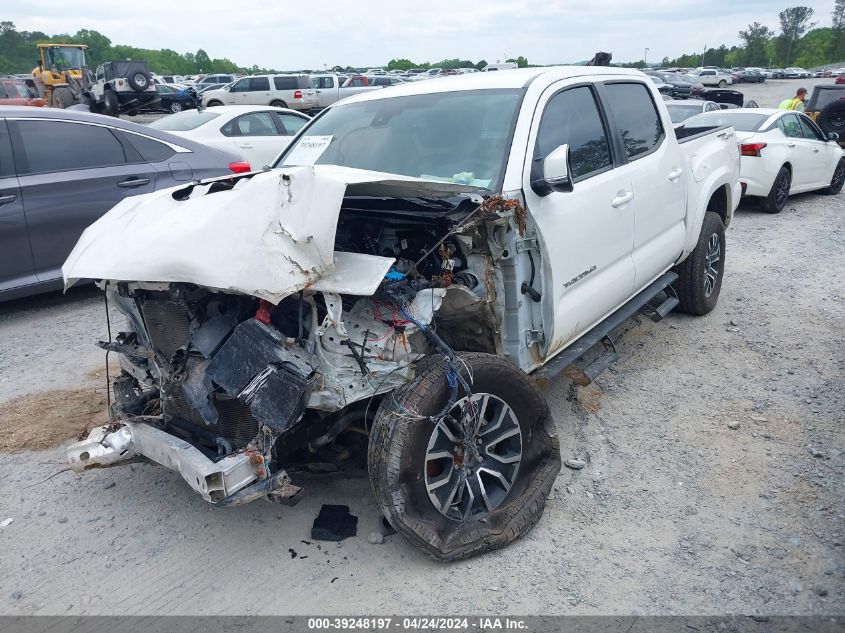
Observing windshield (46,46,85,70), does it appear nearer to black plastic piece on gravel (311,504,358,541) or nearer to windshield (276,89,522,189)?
windshield (276,89,522,189)

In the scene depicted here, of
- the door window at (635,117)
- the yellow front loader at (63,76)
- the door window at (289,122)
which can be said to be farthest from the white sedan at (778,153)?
the yellow front loader at (63,76)

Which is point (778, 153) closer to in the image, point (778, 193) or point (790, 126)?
point (778, 193)

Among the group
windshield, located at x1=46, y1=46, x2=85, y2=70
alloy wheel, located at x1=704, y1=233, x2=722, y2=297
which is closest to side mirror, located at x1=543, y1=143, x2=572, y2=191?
alloy wheel, located at x1=704, y1=233, x2=722, y2=297

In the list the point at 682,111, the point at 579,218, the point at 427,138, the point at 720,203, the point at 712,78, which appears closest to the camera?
the point at 579,218

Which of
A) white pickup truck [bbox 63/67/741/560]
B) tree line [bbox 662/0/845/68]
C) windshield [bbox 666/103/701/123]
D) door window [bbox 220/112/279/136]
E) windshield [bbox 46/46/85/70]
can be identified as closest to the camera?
white pickup truck [bbox 63/67/741/560]

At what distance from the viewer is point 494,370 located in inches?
121

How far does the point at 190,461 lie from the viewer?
8.70ft

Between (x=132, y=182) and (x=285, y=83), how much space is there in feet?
66.7

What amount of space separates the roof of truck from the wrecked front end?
109 centimetres

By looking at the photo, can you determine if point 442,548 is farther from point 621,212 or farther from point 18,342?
point 18,342

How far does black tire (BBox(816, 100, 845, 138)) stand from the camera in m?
14.4

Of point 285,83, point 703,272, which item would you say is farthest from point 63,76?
point 703,272

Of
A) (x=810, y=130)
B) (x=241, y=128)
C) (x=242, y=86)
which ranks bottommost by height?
(x=810, y=130)

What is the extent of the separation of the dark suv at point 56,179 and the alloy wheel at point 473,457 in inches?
151
